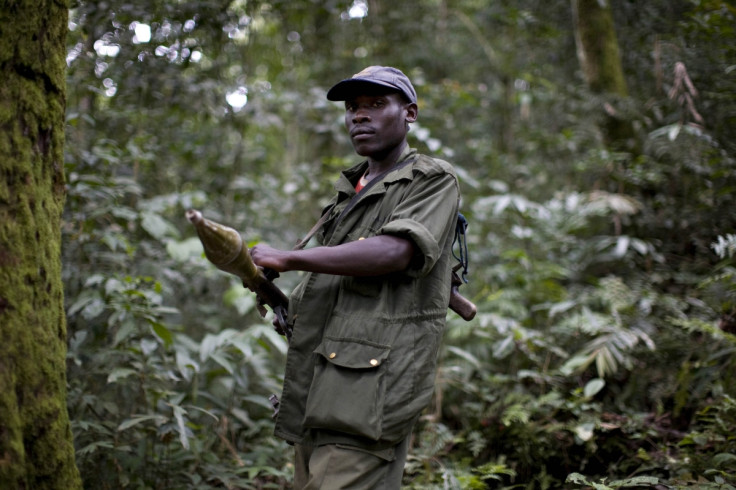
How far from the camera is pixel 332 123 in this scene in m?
7.10

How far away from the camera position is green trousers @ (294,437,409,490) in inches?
80.4

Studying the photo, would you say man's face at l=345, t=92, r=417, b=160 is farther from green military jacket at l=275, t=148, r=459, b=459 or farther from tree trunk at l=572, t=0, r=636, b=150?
tree trunk at l=572, t=0, r=636, b=150

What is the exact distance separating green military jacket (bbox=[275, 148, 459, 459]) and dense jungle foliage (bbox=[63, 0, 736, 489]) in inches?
44.9

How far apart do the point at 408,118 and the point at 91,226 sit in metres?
2.69

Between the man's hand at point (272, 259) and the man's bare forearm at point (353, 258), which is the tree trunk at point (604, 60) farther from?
the man's hand at point (272, 259)

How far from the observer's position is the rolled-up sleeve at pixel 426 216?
6.81ft

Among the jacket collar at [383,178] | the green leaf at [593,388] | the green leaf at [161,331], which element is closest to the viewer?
the jacket collar at [383,178]

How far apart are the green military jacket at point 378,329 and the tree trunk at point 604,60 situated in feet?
15.2

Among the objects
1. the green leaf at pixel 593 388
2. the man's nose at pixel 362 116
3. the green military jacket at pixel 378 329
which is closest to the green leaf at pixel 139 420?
the green military jacket at pixel 378 329

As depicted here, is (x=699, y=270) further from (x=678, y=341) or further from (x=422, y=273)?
(x=422, y=273)

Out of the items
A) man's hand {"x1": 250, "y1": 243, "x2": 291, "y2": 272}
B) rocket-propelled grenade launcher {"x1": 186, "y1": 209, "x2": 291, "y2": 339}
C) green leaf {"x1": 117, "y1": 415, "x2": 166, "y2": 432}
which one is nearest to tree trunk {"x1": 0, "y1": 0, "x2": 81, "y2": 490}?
rocket-propelled grenade launcher {"x1": 186, "y1": 209, "x2": 291, "y2": 339}

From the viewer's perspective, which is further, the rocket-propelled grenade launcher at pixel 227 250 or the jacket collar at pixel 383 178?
the jacket collar at pixel 383 178

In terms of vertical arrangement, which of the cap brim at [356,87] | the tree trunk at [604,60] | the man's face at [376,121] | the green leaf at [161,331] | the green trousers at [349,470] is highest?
the tree trunk at [604,60]

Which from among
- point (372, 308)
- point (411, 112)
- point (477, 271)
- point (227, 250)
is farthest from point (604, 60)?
point (227, 250)
